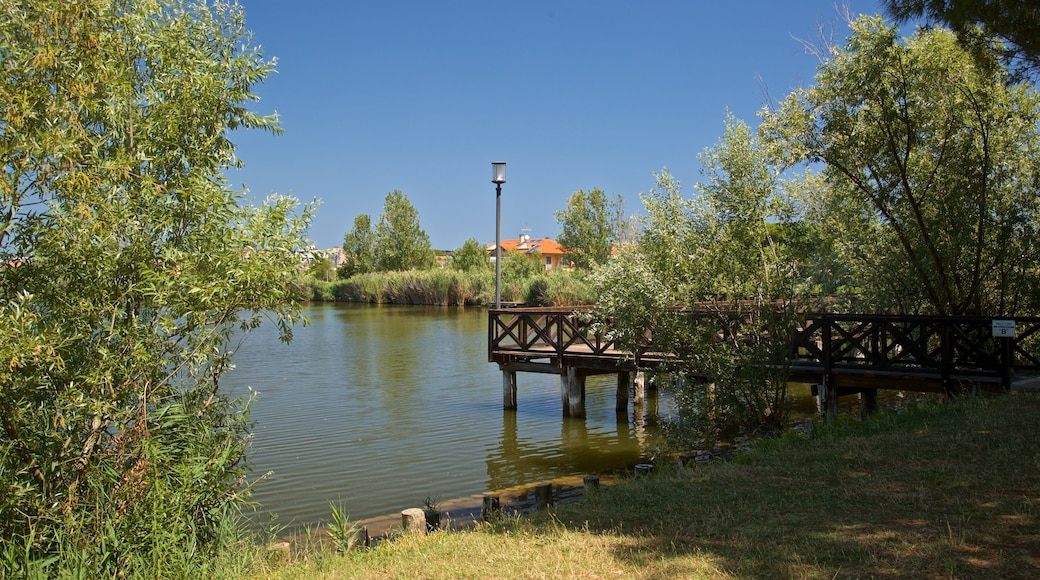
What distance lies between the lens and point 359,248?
286 ft

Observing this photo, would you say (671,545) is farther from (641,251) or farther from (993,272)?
(993,272)

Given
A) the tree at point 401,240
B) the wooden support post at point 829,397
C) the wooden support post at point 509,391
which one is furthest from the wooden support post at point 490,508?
the tree at point 401,240

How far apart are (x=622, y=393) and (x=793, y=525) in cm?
1170

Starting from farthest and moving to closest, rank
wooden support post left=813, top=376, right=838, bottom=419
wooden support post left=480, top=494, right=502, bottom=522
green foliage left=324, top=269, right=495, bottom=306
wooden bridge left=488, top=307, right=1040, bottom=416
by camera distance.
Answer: green foliage left=324, top=269, right=495, bottom=306 → wooden support post left=813, top=376, right=838, bottom=419 → wooden bridge left=488, top=307, right=1040, bottom=416 → wooden support post left=480, top=494, right=502, bottom=522

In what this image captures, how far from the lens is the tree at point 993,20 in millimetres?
8273

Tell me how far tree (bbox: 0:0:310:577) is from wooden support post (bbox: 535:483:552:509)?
12.5 feet

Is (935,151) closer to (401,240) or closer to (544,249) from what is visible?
(401,240)

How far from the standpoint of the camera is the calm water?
38.3ft

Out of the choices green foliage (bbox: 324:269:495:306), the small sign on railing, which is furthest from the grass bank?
green foliage (bbox: 324:269:495:306)

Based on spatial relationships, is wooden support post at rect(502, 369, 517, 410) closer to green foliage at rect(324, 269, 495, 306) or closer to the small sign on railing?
the small sign on railing

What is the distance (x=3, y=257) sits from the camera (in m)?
6.13

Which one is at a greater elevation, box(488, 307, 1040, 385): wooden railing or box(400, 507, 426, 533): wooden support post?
box(488, 307, 1040, 385): wooden railing

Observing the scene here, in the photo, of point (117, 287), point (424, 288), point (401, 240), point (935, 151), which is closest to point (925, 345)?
point (935, 151)

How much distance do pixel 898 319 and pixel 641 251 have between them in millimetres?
3836
